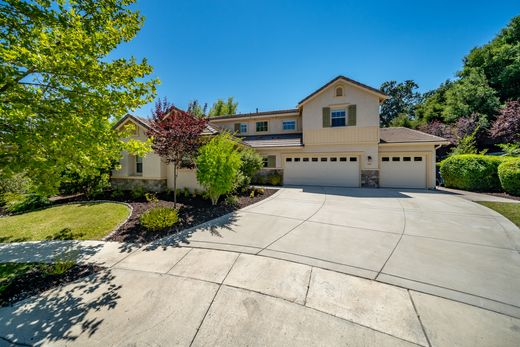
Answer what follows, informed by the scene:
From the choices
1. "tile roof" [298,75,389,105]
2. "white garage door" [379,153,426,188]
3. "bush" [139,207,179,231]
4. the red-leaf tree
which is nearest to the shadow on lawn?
"bush" [139,207,179,231]

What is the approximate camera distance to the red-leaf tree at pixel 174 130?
300 inches

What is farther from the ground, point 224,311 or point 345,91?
point 345,91

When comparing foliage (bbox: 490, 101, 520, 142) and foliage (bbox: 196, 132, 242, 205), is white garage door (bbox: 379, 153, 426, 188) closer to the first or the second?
foliage (bbox: 490, 101, 520, 142)

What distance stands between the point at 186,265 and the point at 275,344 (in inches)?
97.5

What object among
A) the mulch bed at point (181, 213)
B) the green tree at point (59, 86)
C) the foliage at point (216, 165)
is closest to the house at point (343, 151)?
the mulch bed at point (181, 213)

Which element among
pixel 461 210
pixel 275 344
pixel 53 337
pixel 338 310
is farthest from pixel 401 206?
pixel 53 337

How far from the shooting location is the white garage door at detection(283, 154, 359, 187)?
14.2m

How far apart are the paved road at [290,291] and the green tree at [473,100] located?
24.7m

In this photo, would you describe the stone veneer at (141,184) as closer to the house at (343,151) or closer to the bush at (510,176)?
the house at (343,151)

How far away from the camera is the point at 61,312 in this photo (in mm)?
2896

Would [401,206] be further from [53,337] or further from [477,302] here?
[53,337]

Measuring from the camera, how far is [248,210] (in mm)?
8023

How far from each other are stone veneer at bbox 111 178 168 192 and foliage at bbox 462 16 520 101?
35.8 meters

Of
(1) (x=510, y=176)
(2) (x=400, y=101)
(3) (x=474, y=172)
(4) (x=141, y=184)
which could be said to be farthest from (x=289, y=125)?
(2) (x=400, y=101)
